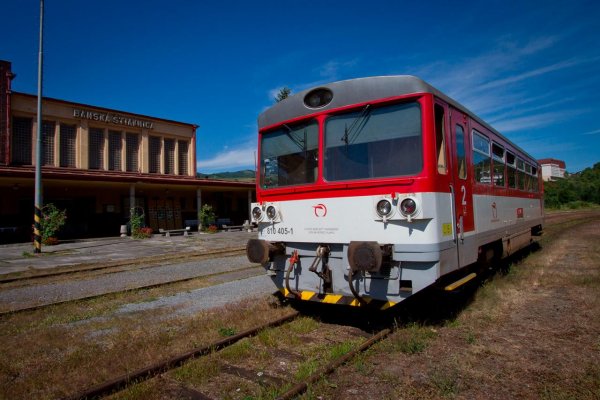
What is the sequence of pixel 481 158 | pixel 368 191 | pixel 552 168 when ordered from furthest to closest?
1. pixel 552 168
2. pixel 481 158
3. pixel 368 191

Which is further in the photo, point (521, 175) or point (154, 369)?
point (521, 175)

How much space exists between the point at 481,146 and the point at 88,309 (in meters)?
7.16

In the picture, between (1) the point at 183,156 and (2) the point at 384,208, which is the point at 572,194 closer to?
(1) the point at 183,156

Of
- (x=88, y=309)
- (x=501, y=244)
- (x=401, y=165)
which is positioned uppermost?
(x=401, y=165)

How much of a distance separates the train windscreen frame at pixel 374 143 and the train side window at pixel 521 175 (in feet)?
19.6

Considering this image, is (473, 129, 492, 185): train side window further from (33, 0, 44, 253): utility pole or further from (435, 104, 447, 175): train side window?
(33, 0, 44, 253): utility pole

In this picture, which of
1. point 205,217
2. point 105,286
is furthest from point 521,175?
point 205,217

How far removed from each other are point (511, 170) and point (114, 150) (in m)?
27.7

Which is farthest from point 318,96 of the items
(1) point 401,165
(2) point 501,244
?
(2) point 501,244

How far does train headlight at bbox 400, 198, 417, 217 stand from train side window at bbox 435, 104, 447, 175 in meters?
0.81

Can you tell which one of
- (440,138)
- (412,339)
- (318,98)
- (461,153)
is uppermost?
(318,98)

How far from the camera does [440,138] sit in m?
5.13

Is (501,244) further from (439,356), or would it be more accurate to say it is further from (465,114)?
(439,356)

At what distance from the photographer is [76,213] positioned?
2495cm
